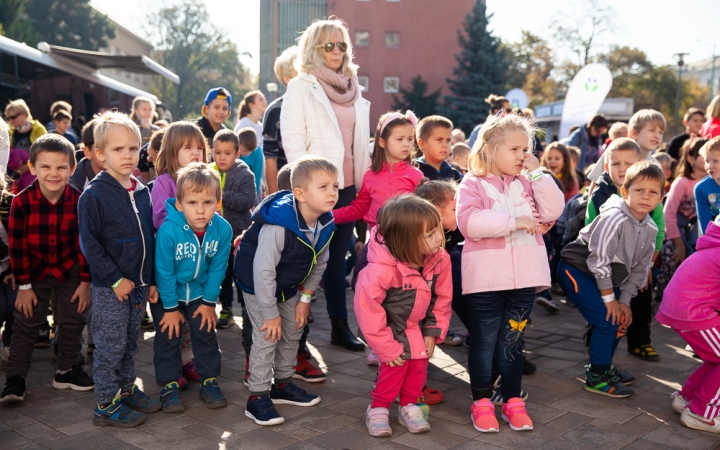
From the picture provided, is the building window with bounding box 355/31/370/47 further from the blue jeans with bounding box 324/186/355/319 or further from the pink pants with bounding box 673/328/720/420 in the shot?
the pink pants with bounding box 673/328/720/420

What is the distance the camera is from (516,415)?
3.78 metres

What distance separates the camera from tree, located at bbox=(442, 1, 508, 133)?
39750 mm

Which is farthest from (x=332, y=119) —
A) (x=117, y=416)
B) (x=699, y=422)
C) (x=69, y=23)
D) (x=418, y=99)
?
(x=69, y=23)

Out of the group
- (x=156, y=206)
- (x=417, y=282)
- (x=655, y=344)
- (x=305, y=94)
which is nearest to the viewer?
(x=417, y=282)

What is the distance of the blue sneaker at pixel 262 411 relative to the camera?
379cm

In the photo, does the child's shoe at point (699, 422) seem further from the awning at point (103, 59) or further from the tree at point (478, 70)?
the tree at point (478, 70)

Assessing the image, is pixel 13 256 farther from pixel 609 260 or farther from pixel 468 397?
pixel 609 260

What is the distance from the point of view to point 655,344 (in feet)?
18.6

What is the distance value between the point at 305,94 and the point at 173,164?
3.60 ft

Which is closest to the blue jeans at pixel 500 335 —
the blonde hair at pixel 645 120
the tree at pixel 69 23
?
the blonde hair at pixel 645 120

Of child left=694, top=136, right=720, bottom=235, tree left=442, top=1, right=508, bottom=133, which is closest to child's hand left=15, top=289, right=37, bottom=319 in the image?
child left=694, top=136, right=720, bottom=235

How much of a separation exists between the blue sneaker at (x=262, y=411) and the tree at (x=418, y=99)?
3904 centimetres

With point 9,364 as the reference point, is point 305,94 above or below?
above

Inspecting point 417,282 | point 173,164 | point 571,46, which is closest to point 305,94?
point 173,164
